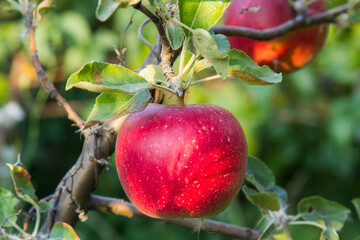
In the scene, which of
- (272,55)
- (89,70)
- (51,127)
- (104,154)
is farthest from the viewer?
(51,127)

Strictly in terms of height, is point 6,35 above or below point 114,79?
below

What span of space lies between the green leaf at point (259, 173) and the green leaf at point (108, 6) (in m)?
0.32

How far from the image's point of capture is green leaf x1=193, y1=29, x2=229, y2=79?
1.18 ft

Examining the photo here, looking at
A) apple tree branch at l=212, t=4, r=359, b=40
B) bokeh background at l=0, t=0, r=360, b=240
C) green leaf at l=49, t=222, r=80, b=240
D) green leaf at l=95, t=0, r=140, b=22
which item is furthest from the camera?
bokeh background at l=0, t=0, r=360, b=240

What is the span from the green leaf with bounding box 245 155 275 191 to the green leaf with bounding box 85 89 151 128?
0.27 meters

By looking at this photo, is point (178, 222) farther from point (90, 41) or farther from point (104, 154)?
point (90, 41)

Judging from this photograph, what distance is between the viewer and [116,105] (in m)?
0.38

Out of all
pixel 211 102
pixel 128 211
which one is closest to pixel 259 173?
pixel 128 211

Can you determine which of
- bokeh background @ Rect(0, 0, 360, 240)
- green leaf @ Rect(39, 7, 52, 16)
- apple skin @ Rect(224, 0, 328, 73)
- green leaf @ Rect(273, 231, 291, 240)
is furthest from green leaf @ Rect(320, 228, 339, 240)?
bokeh background @ Rect(0, 0, 360, 240)

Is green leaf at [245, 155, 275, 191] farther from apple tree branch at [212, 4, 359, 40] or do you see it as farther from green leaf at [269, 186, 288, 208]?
apple tree branch at [212, 4, 359, 40]

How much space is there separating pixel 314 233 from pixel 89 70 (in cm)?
147

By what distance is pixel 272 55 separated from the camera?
71 centimetres

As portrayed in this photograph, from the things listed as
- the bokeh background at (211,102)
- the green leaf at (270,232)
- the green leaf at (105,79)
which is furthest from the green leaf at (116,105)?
the bokeh background at (211,102)

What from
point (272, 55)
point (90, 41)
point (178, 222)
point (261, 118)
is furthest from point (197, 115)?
point (90, 41)
